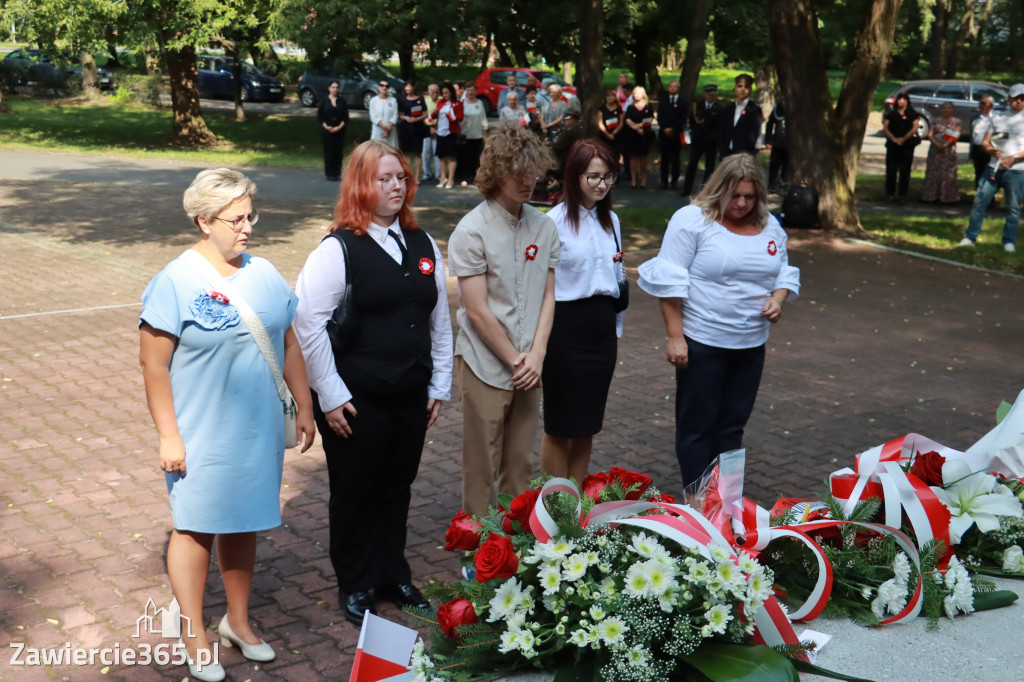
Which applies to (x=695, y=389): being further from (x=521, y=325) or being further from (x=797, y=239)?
(x=797, y=239)

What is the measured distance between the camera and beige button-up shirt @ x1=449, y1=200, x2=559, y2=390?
14.4 feet

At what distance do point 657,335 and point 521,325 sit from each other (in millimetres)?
5172

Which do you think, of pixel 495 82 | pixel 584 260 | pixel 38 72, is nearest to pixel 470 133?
pixel 495 82

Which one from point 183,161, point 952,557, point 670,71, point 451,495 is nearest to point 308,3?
point 183,161

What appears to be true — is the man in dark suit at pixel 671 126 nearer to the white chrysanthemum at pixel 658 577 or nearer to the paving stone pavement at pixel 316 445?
the paving stone pavement at pixel 316 445

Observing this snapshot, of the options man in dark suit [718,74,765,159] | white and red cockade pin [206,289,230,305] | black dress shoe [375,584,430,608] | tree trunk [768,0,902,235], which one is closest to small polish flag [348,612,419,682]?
white and red cockade pin [206,289,230,305]

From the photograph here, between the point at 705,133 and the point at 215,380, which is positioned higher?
the point at 705,133

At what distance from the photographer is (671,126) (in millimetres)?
18562

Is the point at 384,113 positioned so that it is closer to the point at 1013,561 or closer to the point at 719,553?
the point at 1013,561

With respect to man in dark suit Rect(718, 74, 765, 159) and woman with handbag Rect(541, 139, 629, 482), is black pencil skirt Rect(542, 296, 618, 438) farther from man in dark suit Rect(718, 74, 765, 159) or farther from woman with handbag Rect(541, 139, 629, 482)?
man in dark suit Rect(718, 74, 765, 159)

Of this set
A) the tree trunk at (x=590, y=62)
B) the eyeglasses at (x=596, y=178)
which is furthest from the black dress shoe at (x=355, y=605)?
the tree trunk at (x=590, y=62)

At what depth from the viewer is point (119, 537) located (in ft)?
16.4

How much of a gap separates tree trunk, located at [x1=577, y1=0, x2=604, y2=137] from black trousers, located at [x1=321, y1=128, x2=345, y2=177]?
4.82m

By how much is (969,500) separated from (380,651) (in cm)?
189
